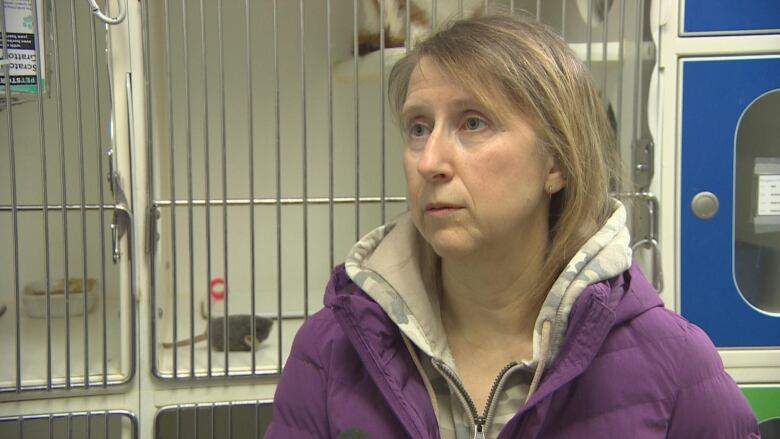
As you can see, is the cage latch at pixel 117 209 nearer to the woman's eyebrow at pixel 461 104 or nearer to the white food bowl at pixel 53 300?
the white food bowl at pixel 53 300

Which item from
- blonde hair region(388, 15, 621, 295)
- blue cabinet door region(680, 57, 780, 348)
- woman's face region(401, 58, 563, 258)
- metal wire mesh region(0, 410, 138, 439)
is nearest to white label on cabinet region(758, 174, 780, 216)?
blue cabinet door region(680, 57, 780, 348)

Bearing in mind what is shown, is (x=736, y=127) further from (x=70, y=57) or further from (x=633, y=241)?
(x=70, y=57)

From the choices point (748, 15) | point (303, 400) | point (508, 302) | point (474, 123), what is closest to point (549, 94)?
point (474, 123)

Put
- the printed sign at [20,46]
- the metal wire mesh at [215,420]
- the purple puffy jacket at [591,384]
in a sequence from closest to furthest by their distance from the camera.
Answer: the purple puffy jacket at [591,384] → the printed sign at [20,46] → the metal wire mesh at [215,420]

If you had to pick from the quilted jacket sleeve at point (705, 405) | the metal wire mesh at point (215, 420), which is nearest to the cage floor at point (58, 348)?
the metal wire mesh at point (215, 420)

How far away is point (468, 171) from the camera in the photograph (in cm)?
70

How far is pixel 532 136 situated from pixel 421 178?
0.44ft

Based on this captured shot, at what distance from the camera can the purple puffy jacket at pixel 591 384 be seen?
68 cm

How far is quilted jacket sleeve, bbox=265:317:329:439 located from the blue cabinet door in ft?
2.25

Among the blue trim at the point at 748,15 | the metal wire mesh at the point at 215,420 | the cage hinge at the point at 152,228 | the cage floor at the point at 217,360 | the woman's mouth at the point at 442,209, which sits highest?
the blue trim at the point at 748,15

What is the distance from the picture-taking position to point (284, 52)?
128cm

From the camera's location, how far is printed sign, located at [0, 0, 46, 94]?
0.96 meters

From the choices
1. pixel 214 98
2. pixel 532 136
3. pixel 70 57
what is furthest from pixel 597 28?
pixel 70 57

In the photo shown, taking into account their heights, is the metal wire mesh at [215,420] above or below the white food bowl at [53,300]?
below
